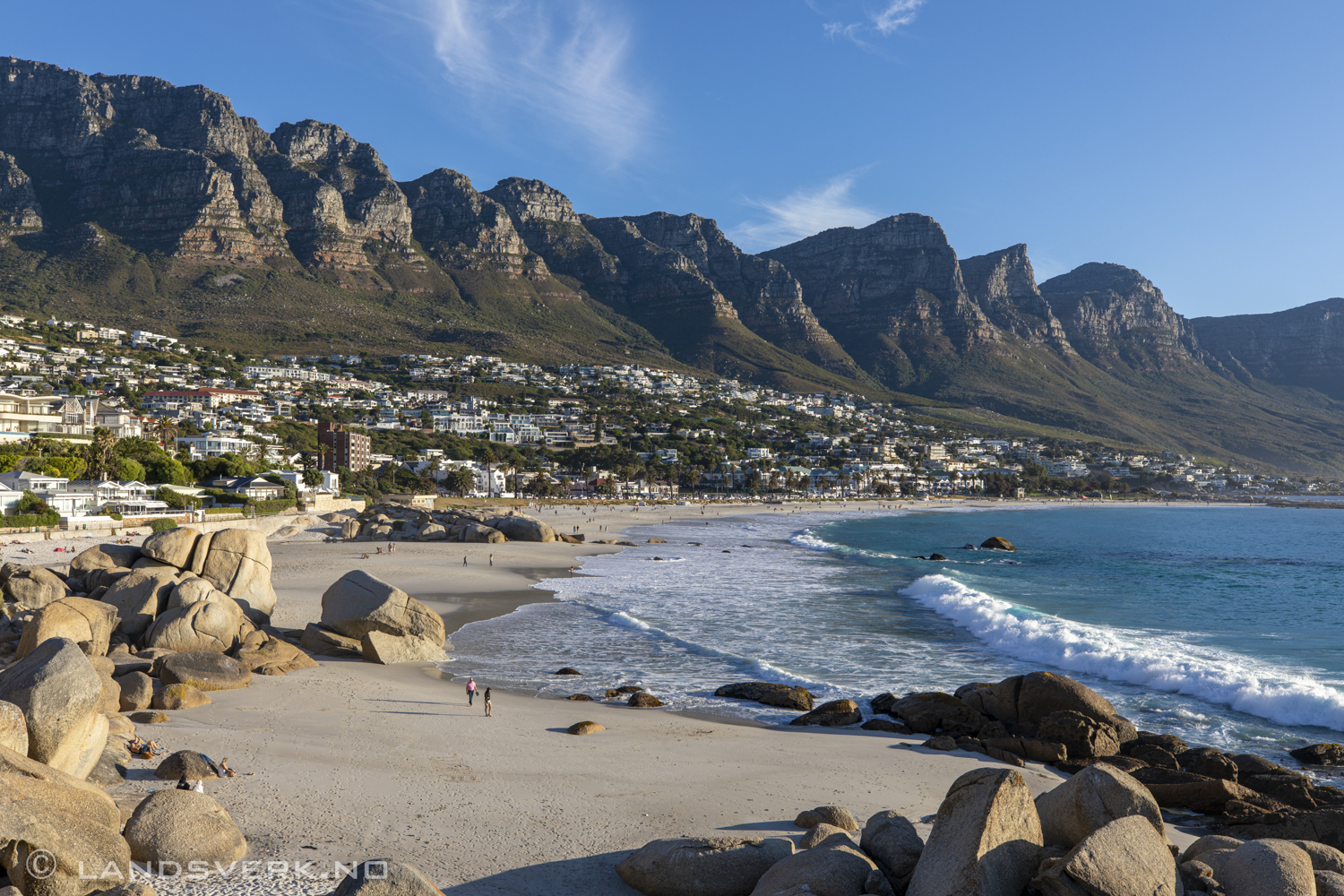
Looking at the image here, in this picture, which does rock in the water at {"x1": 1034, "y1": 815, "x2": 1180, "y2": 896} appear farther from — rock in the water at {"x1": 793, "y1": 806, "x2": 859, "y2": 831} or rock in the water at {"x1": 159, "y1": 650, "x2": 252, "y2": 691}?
rock in the water at {"x1": 159, "y1": 650, "x2": 252, "y2": 691}

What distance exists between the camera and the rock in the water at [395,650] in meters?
20.3

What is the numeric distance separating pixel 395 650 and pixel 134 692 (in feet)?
22.4

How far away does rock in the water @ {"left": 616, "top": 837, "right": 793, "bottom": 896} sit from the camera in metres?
7.93

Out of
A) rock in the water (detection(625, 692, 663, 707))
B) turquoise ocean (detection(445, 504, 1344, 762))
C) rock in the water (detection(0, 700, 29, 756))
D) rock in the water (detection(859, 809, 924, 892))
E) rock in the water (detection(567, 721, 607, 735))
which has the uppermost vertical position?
rock in the water (detection(0, 700, 29, 756))

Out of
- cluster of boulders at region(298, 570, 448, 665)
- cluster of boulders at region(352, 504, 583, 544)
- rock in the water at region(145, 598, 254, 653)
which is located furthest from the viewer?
cluster of boulders at region(352, 504, 583, 544)

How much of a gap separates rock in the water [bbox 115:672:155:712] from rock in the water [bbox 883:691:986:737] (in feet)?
48.3

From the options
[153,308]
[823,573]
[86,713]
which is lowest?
[823,573]

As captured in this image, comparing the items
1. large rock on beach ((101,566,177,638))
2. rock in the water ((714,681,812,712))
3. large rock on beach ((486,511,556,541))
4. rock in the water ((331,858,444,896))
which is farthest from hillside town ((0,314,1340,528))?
rock in the water ((331,858,444,896))

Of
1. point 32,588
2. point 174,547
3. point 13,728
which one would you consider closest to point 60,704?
point 13,728

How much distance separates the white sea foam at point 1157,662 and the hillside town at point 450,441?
49975 mm

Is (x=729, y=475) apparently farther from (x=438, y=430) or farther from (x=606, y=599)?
(x=606, y=599)

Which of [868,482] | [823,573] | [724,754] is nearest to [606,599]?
[823,573]

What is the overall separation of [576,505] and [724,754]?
317ft

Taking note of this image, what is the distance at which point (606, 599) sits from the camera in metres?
32.6
